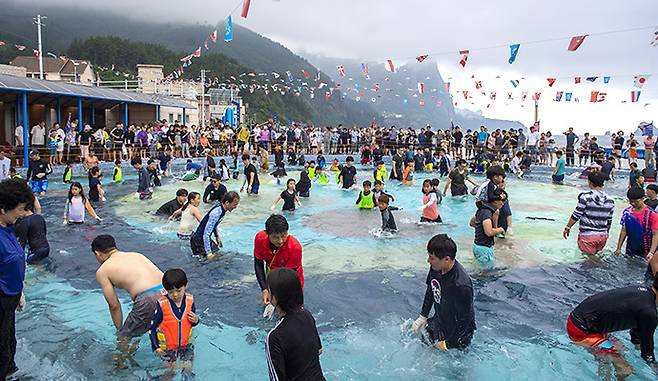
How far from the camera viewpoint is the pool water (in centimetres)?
536

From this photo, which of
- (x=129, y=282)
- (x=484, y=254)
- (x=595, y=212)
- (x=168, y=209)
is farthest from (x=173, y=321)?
(x=168, y=209)

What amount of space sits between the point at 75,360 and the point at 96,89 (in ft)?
80.7

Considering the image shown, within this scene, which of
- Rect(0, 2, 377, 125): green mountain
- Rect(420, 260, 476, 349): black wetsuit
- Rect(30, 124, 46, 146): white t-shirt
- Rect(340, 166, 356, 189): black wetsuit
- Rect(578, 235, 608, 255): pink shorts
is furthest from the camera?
Rect(0, 2, 377, 125): green mountain

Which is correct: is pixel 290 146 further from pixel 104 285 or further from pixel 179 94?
pixel 104 285

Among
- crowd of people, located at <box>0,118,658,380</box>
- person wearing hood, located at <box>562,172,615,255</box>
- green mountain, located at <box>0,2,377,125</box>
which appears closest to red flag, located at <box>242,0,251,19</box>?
crowd of people, located at <box>0,118,658,380</box>

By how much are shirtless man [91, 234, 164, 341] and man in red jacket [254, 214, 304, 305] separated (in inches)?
42.6

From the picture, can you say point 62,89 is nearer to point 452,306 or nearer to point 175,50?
point 452,306

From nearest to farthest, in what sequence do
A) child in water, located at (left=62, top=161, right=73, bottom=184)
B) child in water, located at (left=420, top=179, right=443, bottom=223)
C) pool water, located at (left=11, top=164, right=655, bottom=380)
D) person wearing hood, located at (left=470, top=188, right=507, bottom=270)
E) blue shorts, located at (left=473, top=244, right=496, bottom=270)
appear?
pool water, located at (left=11, top=164, right=655, bottom=380), person wearing hood, located at (left=470, top=188, right=507, bottom=270), blue shorts, located at (left=473, top=244, right=496, bottom=270), child in water, located at (left=420, top=179, right=443, bottom=223), child in water, located at (left=62, top=161, right=73, bottom=184)

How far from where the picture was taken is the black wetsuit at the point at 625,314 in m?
4.39

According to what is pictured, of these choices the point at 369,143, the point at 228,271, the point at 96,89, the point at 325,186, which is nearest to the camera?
the point at 228,271

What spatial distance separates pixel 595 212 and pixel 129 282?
7104mm

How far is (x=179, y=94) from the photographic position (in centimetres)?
4281

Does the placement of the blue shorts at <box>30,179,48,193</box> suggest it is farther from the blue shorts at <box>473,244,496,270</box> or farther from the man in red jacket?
the blue shorts at <box>473,244,496,270</box>

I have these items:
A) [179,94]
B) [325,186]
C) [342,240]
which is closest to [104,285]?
[342,240]
